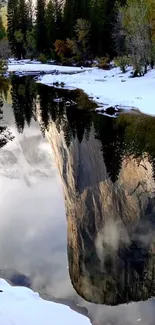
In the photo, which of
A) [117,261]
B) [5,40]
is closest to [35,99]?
[117,261]

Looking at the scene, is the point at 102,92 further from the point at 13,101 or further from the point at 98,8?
the point at 98,8

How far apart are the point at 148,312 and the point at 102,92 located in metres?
31.7

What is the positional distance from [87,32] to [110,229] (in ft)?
217

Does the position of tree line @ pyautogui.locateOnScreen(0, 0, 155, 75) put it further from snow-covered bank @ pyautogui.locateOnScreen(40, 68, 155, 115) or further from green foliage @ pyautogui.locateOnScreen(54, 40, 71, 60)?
snow-covered bank @ pyautogui.locateOnScreen(40, 68, 155, 115)

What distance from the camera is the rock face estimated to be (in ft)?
30.2

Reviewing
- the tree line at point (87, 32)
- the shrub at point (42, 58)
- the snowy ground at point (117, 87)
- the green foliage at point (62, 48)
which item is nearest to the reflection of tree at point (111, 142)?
the snowy ground at point (117, 87)

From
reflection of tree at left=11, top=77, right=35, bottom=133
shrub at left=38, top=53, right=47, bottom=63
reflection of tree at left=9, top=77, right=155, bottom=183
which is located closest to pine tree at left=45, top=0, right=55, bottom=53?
shrub at left=38, top=53, right=47, bottom=63

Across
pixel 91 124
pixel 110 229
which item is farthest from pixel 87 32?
pixel 110 229

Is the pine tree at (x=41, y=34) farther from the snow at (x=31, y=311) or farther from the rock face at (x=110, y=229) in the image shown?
the snow at (x=31, y=311)

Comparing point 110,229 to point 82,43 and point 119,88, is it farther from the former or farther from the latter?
point 82,43

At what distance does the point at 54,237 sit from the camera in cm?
1193

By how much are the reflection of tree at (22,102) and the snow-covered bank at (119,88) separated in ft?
15.1

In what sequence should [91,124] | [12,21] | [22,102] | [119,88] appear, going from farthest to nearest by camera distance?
1. [12,21]
2. [119,88]
3. [22,102]
4. [91,124]

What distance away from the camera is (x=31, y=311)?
7.11 m
